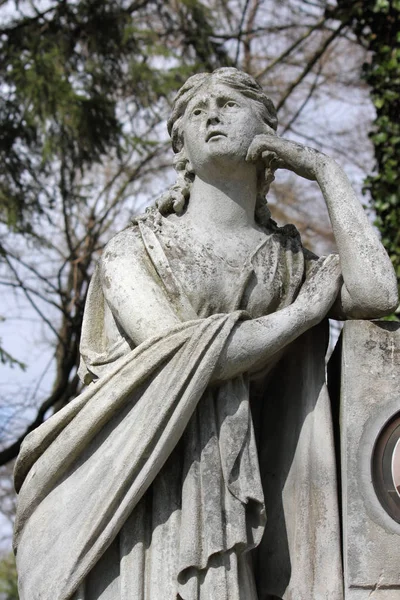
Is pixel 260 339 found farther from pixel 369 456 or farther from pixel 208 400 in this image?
pixel 369 456

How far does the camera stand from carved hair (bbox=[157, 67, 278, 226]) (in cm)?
457

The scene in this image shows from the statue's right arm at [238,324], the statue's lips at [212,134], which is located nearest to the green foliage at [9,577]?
the statue's right arm at [238,324]

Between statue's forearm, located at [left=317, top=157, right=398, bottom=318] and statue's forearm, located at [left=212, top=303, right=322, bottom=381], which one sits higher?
statue's forearm, located at [left=317, top=157, right=398, bottom=318]

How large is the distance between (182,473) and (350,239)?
99cm

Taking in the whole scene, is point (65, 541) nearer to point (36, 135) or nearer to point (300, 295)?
point (300, 295)

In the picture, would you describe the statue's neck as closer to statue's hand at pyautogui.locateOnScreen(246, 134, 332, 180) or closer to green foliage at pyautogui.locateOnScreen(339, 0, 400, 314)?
statue's hand at pyautogui.locateOnScreen(246, 134, 332, 180)

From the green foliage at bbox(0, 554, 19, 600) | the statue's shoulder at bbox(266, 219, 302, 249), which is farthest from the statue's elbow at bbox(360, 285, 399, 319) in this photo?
the green foliage at bbox(0, 554, 19, 600)

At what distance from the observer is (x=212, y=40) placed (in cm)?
1225

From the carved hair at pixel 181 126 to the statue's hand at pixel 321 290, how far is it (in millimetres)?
371

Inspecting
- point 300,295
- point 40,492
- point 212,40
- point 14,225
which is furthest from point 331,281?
point 212,40

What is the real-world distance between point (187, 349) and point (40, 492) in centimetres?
70

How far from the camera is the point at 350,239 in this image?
425cm

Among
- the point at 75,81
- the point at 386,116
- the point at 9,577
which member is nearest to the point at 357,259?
the point at 386,116

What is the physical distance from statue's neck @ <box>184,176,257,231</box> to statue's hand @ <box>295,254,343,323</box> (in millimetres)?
347
